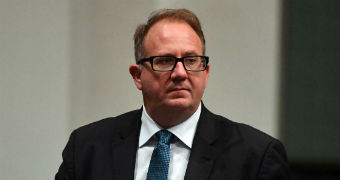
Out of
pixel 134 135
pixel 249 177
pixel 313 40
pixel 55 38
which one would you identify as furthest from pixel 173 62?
pixel 313 40

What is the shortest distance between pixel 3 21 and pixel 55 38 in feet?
0.91

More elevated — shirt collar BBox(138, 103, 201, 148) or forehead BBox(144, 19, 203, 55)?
forehead BBox(144, 19, 203, 55)

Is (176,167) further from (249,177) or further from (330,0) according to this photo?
(330,0)

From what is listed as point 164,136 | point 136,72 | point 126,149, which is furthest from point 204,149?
point 136,72

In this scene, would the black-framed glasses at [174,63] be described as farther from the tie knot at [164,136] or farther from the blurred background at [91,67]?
the blurred background at [91,67]

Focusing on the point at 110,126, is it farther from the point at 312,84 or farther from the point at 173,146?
the point at 312,84

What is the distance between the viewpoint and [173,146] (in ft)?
6.59

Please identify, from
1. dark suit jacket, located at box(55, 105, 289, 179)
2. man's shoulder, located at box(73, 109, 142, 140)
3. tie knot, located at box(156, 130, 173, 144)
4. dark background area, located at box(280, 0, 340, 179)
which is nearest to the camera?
dark suit jacket, located at box(55, 105, 289, 179)

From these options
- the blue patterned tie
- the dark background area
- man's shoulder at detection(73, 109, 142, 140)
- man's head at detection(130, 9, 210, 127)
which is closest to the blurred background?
the dark background area

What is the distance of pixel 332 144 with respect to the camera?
3.75 meters

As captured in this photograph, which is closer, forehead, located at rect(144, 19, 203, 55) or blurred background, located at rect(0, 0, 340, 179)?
forehead, located at rect(144, 19, 203, 55)

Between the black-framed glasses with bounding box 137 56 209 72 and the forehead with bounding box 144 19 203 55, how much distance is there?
27 millimetres

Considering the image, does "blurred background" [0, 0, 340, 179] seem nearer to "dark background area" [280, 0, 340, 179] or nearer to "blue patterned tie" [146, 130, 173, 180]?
"dark background area" [280, 0, 340, 179]

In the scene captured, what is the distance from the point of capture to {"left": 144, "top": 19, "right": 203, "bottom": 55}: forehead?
6.38ft
